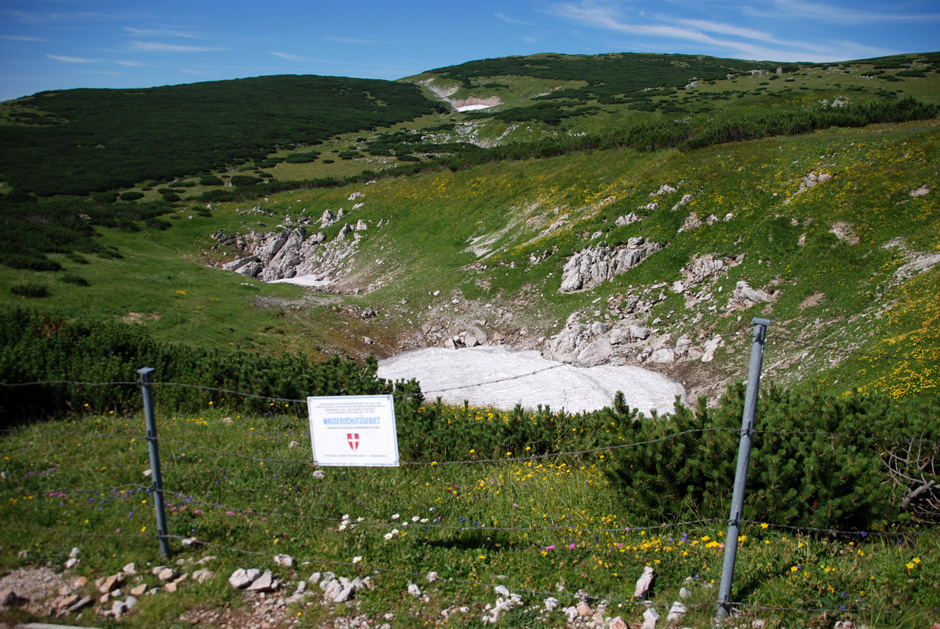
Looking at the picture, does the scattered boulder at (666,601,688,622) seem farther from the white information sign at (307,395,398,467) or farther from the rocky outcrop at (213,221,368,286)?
the rocky outcrop at (213,221,368,286)

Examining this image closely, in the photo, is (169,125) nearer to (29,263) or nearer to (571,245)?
(29,263)

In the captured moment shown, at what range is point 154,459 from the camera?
6457mm

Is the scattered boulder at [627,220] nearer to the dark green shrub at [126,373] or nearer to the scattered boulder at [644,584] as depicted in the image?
the dark green shrub at [126,373]

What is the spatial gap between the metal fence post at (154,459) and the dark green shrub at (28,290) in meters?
24.5

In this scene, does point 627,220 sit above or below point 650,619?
above

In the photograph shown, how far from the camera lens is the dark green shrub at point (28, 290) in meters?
24.3

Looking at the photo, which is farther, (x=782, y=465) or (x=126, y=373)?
(x=126, y=373)

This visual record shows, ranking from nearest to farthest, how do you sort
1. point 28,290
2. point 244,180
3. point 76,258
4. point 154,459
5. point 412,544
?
point 154,459
point 412,544
point 28,290
point 76,258
point 244,180

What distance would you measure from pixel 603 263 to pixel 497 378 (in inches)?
402

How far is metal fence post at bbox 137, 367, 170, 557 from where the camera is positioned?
20.3 feet

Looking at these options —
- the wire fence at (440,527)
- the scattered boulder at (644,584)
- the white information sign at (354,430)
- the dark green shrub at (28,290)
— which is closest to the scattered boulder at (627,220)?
the wire fence at (440,527)

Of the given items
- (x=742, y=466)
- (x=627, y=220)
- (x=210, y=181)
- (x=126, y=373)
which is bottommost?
(x=126, y=373)

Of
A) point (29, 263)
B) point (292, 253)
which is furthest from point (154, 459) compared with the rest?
point (292, 253)

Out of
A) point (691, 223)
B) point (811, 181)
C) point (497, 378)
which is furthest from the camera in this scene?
point (691, 223)
